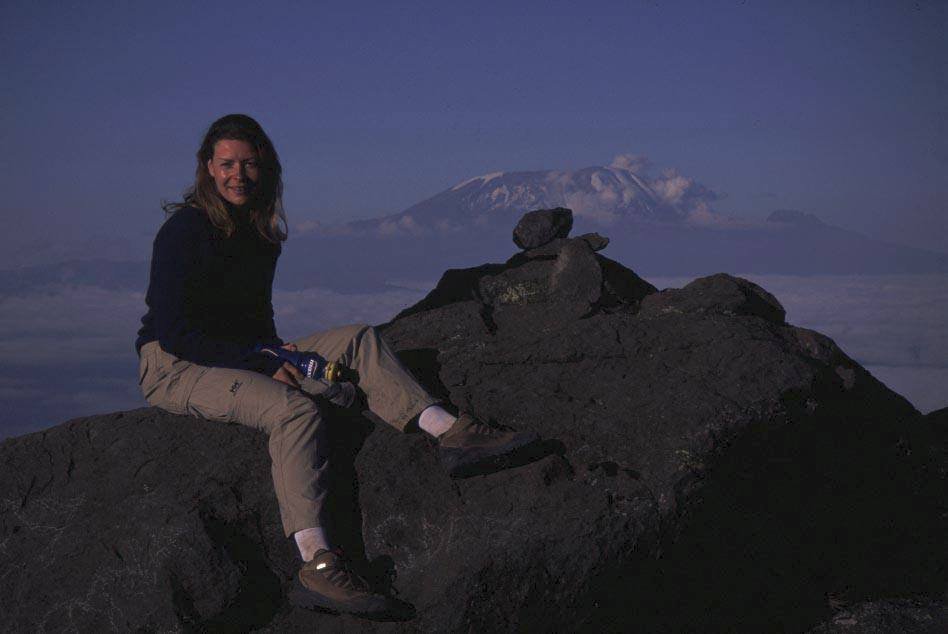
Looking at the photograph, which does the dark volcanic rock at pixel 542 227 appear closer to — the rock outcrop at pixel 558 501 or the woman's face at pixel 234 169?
the rock outcrop at pixel 558 501

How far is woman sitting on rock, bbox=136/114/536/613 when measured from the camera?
6.11 m

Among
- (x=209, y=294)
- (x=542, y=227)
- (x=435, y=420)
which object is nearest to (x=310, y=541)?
(x=435, y=420)

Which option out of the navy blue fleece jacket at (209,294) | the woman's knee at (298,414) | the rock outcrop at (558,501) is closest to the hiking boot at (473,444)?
the rock outcrop at (558,501)

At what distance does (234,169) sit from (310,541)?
2891mm

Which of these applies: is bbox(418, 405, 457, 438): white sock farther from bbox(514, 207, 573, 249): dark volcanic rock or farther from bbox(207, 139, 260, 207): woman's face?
bbox(514, 207, 573, 249): dark volcanic rock

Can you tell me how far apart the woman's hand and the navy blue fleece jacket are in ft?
0.32

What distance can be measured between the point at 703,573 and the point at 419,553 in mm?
2086

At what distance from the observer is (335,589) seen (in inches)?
231

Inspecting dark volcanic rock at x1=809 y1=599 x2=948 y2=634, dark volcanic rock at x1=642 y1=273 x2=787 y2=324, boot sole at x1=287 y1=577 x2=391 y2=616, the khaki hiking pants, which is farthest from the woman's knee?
dark volcanic rock at x1=809 y1=599 x2=948 y2=634

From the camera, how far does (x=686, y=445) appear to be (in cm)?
650

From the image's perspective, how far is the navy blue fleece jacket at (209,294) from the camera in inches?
264

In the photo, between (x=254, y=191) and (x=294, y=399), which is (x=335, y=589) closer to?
(x=294, y=399)

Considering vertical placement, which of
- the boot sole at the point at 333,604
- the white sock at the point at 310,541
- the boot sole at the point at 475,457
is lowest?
the boot sole at the point at 333,604

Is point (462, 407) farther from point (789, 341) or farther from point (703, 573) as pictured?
point (789, 341)
